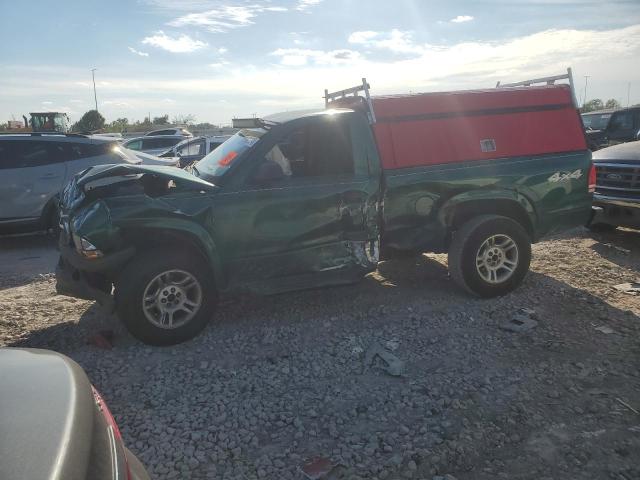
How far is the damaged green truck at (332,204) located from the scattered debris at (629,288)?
2.88 feet

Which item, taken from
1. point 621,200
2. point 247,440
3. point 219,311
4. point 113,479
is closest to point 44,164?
point 219,311

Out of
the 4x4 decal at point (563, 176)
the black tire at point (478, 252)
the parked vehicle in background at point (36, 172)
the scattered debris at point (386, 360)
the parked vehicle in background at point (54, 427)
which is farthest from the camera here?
the parked vehicle in background at point (36, 172)

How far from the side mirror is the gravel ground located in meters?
1.32

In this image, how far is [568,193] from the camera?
17.6 feet

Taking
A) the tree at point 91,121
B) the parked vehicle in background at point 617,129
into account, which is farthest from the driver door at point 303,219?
the tree at point 91,121

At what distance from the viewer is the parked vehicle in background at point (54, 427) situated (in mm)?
1368

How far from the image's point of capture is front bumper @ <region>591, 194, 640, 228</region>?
6590 millimetres

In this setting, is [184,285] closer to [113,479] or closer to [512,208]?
[113,479]

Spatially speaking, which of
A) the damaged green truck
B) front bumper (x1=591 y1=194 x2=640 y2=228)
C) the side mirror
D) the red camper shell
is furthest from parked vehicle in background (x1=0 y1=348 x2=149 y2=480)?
front bumper (x1=591 y1=194 x2=640 y2=228)

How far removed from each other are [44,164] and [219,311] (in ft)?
16.9

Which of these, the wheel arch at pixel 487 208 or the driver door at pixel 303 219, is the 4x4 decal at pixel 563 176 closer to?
the wheel arch at pixel 487 208

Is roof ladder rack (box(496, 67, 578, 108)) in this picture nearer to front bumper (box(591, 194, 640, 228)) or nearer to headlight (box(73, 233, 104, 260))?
front bumper (box(591, 194, 640, 228))

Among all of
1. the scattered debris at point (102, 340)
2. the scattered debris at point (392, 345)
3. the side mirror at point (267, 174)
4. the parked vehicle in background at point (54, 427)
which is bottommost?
the scattered debris at point (392, 345)

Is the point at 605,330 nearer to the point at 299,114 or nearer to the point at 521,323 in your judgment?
the point at 521,323
